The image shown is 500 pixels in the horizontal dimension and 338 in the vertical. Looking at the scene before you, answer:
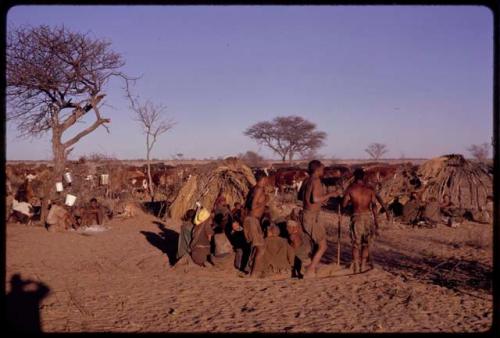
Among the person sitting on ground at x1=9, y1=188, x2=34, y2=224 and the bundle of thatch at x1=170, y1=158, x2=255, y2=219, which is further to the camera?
the bundle of thatch at x1=170, y1=158, x2=255, y2=219

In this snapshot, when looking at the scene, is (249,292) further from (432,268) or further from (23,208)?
(23,208)

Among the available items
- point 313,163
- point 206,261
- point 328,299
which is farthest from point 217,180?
point 328,299

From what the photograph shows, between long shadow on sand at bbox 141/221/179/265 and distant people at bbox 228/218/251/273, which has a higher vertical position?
distant people at bbox 228/218/251/273

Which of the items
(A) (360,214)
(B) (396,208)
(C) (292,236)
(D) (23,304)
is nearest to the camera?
(D) (23,304)

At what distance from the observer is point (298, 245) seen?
8.45 metres

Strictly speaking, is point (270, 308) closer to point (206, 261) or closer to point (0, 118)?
point (206, 261)

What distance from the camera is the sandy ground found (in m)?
5.56

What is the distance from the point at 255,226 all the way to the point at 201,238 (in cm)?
130

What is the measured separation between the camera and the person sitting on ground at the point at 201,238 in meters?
8.80

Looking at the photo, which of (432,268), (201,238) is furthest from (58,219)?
(432,268)

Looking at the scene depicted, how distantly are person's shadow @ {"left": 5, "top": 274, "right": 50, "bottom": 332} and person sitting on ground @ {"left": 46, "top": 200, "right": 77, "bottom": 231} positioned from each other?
15.3 ft

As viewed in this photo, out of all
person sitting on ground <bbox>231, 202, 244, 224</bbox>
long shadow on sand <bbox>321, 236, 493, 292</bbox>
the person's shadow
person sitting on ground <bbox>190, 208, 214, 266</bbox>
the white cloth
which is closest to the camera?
the person's shadow

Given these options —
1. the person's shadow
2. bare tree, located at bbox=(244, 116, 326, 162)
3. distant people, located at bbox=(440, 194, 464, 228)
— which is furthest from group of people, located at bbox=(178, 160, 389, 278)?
bare tree, located at bbox=(244, 116, 326, 162)

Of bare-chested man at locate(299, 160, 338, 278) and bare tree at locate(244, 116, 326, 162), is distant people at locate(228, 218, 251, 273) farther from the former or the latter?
bare tree at locate(244, 116, 326, 162)
